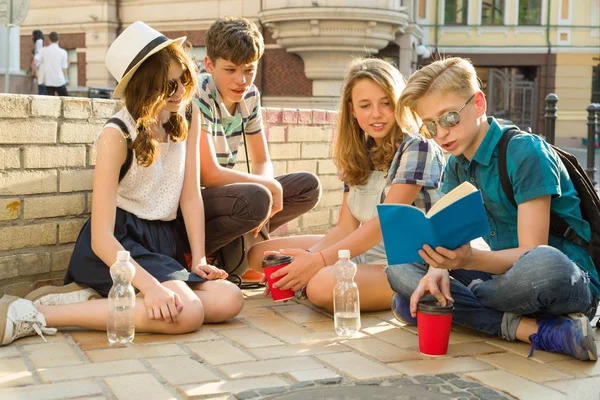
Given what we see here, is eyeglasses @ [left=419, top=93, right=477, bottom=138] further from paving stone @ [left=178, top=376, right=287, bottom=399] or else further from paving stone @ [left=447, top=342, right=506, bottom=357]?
paving stone @ [left=178, top=376, right=287, bottom=399]

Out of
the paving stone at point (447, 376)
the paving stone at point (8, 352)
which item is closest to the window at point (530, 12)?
the paving stone at point (447, 376)

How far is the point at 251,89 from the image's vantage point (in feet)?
17.1

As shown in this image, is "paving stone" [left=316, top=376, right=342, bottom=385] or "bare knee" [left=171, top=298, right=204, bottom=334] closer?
"paving stone" [left=316, top=376, right=342, bottom=385]

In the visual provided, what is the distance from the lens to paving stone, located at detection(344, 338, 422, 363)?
11.9 ft

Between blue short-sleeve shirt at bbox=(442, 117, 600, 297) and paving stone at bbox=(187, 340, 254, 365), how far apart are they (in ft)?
3.96

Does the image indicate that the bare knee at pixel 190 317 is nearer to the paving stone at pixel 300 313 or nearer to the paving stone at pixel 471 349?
the paving stone at pixel 300 313

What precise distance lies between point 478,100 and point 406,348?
1087 mm

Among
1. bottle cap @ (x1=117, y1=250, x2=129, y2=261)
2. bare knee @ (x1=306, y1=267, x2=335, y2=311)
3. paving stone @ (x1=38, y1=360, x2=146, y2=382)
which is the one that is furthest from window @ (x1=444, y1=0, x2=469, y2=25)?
paving stone @ (x1=38, y1=360, x2=146, y2=382)

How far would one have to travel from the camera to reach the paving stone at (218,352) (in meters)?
3.60

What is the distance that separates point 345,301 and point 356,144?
83cm

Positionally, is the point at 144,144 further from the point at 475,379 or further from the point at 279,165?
the point at 279,165

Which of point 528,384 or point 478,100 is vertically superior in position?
point 478,100

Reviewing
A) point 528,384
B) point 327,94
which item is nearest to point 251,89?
point 528,384

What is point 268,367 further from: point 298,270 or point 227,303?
point 298,270
